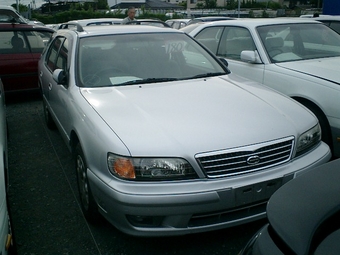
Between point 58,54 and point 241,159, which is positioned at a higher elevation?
point 58,54

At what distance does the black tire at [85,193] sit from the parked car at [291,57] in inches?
95.6

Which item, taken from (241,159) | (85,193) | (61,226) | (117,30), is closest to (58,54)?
(117,30)

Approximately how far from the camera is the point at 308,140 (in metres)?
3.02

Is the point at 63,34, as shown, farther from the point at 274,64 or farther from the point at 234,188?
the point at 234,188

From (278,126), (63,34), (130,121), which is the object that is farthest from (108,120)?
(63,34)

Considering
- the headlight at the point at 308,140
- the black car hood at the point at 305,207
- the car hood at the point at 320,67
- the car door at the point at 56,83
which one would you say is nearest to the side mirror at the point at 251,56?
the car hood at the point at 320,67

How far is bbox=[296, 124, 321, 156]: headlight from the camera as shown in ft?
9.61

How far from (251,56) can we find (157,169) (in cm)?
274

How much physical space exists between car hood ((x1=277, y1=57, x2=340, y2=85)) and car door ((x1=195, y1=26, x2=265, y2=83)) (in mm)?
375

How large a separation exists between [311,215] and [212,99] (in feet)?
6.54

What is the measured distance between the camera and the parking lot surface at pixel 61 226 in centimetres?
291

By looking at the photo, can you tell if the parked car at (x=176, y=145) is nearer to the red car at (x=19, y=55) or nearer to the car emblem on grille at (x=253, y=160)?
the car emblem on grille at (x=253, y=160)

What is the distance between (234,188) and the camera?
254 cm

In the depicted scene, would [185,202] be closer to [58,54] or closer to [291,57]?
[58,54]
